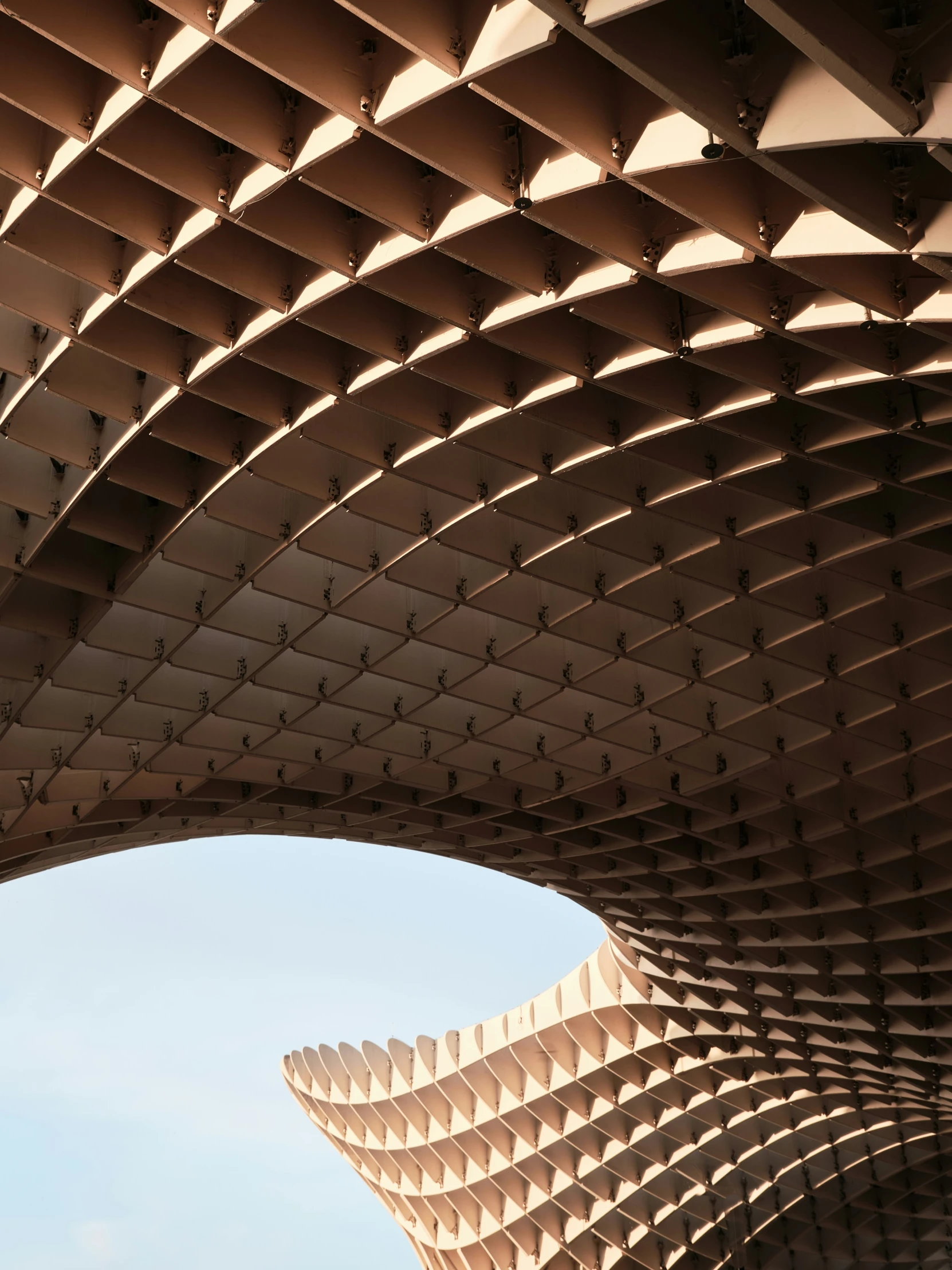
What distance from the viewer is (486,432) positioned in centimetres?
2491

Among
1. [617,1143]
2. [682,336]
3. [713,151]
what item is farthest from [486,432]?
[617,1143]

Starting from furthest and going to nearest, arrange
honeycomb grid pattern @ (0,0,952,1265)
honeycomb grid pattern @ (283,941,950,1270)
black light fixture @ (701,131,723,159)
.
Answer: honeycomb grid pattern @ (283,941,950,1270) < honeycomb grid pattern @ (0,0,952,1265) < black light fixture @ (701,131,723,159)

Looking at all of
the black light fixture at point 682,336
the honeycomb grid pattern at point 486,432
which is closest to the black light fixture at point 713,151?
the honeycomb grid pattern at point 486,432

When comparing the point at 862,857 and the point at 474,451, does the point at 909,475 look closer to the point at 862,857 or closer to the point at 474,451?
the point at 474,451

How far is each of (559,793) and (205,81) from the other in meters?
28.0

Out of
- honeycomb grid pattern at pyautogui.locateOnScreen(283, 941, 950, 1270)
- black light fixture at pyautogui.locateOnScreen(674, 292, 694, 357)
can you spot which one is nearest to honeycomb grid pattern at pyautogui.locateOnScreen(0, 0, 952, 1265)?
black light fixture at pyautogui.locateOnScreen(674, 292, 694, 357)

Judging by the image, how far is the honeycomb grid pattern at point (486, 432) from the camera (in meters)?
16.0

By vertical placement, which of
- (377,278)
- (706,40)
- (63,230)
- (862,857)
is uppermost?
(63,230)

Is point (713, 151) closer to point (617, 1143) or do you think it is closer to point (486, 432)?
point (486, 432)

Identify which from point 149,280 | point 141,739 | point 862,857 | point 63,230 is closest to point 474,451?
point 149,280

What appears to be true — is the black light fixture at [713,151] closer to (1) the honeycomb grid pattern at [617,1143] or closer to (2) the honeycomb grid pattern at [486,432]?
(2) the honeycomb grid pattern at [486,432]

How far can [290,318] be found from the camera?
21422 mm

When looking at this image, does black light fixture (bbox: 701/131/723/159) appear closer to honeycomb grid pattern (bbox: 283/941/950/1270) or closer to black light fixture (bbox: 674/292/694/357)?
black light fixture (bbox: 674/292/694/357)

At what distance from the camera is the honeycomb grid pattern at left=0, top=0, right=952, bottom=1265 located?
52.5 ft
